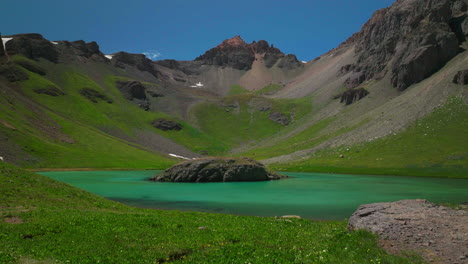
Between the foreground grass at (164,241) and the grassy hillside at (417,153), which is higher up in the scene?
the grassy hillside at (417,153)

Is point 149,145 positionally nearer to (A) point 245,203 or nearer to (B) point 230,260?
(A) point 245,203

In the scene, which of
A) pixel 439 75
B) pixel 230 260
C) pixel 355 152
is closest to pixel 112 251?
pixel 230 260

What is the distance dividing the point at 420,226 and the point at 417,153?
3601 inches

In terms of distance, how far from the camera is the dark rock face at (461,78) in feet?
386

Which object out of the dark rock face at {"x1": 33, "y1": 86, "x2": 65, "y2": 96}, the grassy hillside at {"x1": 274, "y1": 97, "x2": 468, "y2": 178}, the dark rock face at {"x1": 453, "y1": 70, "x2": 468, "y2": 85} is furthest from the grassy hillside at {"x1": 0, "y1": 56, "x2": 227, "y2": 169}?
the dark rock face at {"x1": 453, "y1": 70, "x2": 468, "y2": 85}

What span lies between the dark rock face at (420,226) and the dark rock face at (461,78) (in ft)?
401

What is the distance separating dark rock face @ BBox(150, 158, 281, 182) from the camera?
246ft

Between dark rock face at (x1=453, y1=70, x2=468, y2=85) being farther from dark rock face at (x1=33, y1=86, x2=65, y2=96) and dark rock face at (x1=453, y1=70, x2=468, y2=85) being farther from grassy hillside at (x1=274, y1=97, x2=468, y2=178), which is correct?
dark rock face at (x1=33, y1=86, x2=65, y2=96)

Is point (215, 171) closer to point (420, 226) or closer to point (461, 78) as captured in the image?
point (420, 226)

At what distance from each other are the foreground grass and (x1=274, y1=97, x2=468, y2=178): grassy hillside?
74.5 m

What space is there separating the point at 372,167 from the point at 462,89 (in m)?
52.2

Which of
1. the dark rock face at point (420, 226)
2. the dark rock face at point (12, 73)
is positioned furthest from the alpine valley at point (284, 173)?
the dark rock face at point (12, 73)

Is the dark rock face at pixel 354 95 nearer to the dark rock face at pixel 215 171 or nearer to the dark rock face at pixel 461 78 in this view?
the dark rock face at pixel 461 78

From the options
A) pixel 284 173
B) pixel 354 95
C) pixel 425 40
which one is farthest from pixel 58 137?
pixel 425 40
